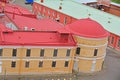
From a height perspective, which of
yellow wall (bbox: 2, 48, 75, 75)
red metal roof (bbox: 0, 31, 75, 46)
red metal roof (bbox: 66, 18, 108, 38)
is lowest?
yellow wall (bbox: 2, 48, 75, 75)

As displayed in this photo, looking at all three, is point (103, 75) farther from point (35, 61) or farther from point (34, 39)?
point (34, 39)

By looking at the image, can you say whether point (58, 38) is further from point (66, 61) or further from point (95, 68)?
point (95, 68)

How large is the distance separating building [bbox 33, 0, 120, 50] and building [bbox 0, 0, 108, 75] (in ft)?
55.7

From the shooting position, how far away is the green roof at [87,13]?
94.7 m

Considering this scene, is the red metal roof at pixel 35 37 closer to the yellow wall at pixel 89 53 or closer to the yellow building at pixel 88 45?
the yellow building at pixel 88 45

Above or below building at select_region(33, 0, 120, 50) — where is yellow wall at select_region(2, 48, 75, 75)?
below

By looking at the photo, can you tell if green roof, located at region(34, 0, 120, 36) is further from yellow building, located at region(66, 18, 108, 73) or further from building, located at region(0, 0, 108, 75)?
building, located at region(0, 0, 108, 75)

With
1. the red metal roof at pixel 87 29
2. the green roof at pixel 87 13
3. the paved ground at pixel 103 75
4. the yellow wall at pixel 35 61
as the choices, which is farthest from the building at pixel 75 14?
the yellow wall at pixel 35 61

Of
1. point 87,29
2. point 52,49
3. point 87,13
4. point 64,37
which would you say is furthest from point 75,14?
point 52,49

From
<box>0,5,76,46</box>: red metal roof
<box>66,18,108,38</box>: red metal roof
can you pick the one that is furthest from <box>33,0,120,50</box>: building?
<box>0,5,76,46</box>: red metal roof

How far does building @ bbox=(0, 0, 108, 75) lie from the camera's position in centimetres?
6844

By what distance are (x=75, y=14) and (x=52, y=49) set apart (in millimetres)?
34387

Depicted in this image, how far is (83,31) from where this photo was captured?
73.8m

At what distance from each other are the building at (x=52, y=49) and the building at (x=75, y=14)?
55.7 ft
